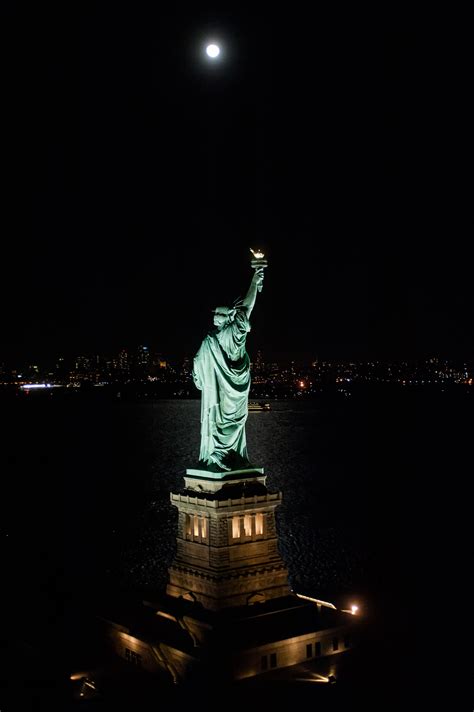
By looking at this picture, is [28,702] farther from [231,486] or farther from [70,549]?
[70,549]

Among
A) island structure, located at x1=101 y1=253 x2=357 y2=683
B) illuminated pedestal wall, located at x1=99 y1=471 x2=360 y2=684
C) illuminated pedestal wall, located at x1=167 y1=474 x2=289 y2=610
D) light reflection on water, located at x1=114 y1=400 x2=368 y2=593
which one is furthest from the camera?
light reflection on water, located at x1=114 y1=400 x2=368 y2=593

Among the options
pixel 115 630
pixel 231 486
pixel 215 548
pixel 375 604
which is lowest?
pixel 375 604

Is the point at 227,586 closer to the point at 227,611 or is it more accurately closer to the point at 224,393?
the point at 227,611

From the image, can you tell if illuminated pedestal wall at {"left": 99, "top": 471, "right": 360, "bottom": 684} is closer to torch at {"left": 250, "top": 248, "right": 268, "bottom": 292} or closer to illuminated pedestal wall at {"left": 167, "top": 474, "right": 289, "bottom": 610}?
illuminated pedestal wall at {"left": 167, "top": 474, "right": 289, "bottom": 610}

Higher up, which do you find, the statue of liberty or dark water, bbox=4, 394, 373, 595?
the statue of liberty

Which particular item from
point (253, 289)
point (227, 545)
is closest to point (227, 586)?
point (227, 545)

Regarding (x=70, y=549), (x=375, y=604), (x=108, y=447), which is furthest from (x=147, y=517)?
(x=108, y=447)

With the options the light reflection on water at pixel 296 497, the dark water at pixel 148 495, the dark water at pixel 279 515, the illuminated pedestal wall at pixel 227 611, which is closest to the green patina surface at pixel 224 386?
the illuminated pedestal wall at pixel 227 611

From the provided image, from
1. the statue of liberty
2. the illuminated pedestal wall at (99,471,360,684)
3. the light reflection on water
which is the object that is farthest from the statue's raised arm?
the light reflection on water
